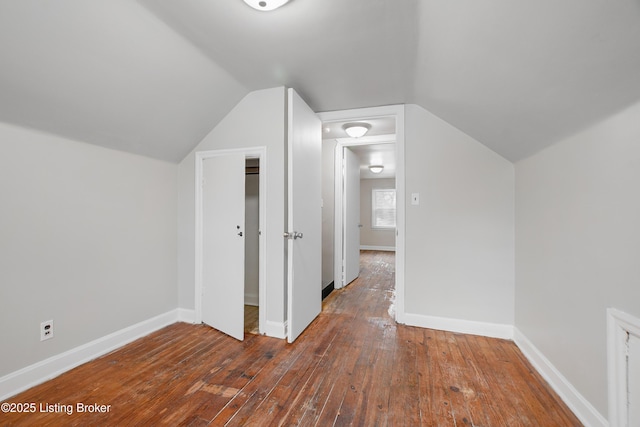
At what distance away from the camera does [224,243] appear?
101 inches

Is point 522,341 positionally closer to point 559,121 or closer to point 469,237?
point 469,237

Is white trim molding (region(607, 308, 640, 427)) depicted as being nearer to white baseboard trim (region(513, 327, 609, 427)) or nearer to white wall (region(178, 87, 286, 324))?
white baseboard trim (region(513, 327, 609, 427))

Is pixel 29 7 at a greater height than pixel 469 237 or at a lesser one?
greater

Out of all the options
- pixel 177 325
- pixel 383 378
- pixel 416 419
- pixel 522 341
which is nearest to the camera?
pixel 416 419

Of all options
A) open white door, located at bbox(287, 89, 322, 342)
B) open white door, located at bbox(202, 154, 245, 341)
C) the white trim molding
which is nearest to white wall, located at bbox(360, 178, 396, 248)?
open white door, located at bbox(287, 89, 322, 342)

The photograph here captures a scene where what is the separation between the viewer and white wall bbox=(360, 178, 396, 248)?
27.8 feet

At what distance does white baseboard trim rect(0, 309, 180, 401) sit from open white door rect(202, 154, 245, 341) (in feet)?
1.68

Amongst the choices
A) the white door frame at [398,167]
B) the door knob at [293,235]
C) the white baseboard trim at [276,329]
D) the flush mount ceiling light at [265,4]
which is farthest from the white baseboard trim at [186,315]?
the flush mount ceiling light at [265,4]

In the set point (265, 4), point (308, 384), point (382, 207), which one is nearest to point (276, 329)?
point (308, 384)

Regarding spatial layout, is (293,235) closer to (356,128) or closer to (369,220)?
(356,128)

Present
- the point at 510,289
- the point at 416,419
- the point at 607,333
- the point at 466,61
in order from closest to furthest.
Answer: the point at 607,333 → the point at 416,419 → the point at 466,61 → the point at 510,289

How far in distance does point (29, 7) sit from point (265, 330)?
8.31ft

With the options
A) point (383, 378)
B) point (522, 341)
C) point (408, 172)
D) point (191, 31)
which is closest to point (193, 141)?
point (191, 31)

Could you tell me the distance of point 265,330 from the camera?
2.49m
